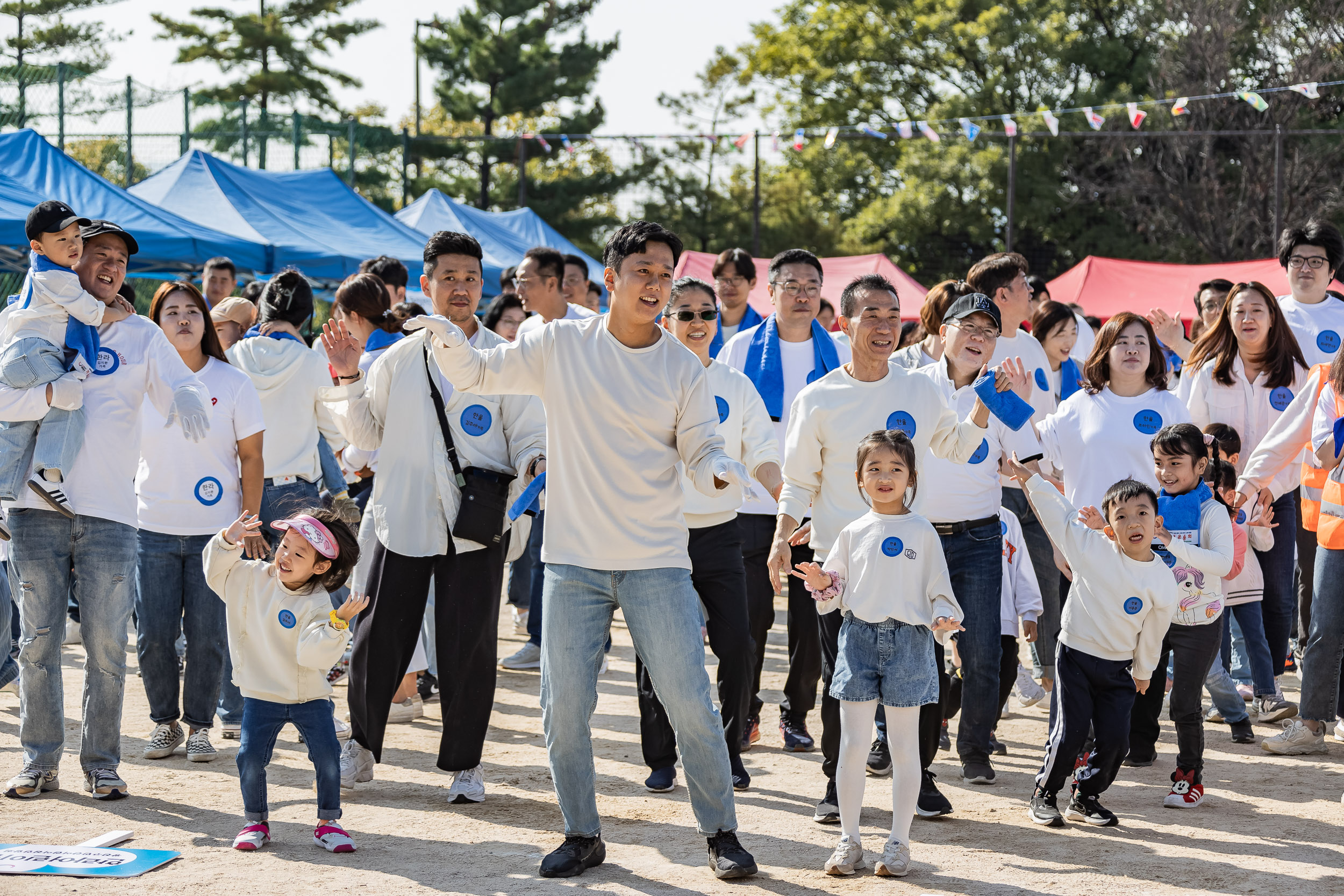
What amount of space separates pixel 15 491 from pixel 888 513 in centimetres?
309

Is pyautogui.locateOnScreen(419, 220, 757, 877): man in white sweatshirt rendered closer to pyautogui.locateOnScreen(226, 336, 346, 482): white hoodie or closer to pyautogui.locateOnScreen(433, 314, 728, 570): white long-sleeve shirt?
pyautogui.locateOnScreen(433, 314, 728, 570): white long-sleeve shirt

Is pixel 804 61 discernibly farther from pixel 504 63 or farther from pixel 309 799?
pixel 309 799

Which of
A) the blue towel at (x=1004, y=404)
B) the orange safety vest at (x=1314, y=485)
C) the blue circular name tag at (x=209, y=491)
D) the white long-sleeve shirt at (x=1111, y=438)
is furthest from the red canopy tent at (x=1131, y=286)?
the blue circular name tag at (x=209, y=491)

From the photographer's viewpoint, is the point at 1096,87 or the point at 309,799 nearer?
the point at 309,799

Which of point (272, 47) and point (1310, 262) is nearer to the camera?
point (1310, 262)

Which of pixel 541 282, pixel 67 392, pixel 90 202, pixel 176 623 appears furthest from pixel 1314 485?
pixel 90 202

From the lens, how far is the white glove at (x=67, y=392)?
4.78 m

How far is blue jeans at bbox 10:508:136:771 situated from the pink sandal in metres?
0.90

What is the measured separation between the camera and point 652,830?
487 cm

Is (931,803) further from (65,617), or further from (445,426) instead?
(65,617)

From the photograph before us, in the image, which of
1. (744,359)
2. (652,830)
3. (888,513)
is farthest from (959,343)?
(652,830)

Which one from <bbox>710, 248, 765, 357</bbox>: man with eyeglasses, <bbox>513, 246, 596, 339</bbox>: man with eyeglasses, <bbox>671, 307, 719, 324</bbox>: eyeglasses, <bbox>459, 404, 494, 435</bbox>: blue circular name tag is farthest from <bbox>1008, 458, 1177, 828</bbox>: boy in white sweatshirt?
<bbox>513, 246, 596, 339</bbox>: man with eyeglasses

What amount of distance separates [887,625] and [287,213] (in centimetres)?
1055

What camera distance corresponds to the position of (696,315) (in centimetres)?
544
